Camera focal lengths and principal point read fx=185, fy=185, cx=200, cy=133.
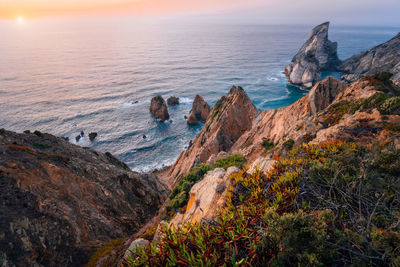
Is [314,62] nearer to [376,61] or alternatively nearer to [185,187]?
[376,61]

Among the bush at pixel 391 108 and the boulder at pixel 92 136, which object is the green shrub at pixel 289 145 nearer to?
the bush at pixel 391 108

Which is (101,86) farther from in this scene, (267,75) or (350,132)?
(350,132)

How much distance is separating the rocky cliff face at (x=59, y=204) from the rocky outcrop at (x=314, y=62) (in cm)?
9509

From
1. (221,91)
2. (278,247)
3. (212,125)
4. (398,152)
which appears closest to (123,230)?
(278,247)

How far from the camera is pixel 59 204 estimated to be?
1305 centimetres

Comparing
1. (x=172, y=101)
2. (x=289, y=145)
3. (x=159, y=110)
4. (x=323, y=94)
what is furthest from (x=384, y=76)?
(x=172, y=101)

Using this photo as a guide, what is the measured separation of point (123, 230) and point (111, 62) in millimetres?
142859

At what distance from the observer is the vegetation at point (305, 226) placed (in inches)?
168

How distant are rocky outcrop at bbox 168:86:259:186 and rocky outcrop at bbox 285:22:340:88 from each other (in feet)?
220

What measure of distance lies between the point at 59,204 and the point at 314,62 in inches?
4345

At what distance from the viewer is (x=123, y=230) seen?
15.6 m

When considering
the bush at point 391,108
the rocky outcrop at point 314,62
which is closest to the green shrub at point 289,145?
the bush at point 391,108

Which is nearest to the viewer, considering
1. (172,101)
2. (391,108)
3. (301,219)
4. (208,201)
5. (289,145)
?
(301,219)

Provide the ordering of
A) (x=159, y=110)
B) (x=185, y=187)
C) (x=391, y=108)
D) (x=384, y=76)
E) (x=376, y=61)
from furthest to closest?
(x=376, y=61)
(x=159, y=110)
(x=384, y=76)
(x=185, y=187)
(x=391, y=108)
